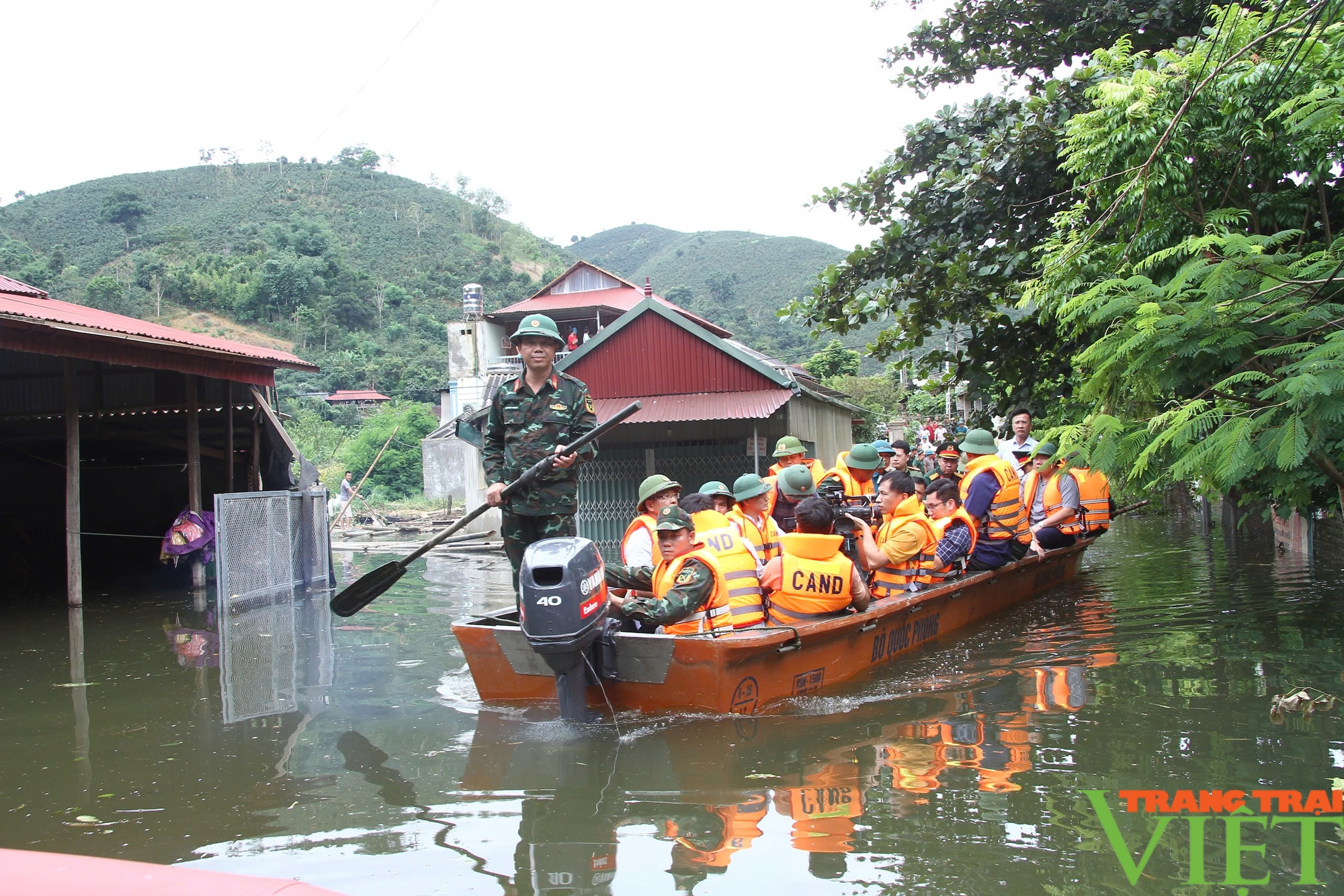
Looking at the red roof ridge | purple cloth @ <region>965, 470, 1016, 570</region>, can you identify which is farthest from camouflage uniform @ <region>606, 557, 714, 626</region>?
the red roof ridge

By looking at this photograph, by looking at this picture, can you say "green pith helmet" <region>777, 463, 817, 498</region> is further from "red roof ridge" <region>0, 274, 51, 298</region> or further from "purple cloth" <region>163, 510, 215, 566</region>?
"red roof ridge" <region>0, 274, 51, 298</region>

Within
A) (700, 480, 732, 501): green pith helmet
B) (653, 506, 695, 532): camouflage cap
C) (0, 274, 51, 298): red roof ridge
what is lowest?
(653, 506, 695, 532): camouflage cap

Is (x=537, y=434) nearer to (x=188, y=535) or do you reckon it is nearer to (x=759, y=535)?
(x=759, y=535)

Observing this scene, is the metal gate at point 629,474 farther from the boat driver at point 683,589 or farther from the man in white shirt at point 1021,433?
the boat driver at point 683,589

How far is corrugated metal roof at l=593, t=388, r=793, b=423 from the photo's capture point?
587 inches

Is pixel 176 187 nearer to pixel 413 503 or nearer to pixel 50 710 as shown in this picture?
pixel 413 503

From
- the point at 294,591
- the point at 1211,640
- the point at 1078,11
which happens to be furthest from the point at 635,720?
the point at 1078,11

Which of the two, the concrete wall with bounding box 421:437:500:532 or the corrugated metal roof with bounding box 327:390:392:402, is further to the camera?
the corrugated metal roof with bounding box 327:390:392:402

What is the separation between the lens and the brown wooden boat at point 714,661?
16.9 ft

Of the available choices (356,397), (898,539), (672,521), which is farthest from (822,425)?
(356,397)

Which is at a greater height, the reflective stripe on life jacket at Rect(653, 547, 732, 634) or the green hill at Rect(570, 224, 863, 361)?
the green hill at Rect(570, 224, 863, 361)

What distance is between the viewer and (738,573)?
5715 mm

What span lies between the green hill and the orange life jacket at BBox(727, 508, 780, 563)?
157 feet

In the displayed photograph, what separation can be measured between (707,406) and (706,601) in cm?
1030
